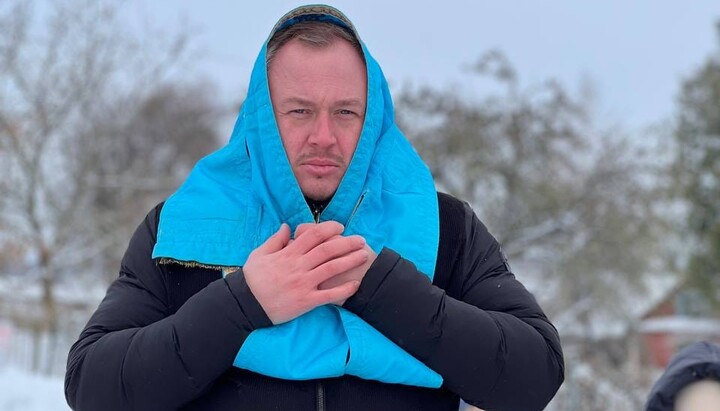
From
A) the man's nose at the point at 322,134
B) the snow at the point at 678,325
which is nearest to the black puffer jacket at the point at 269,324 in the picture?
the man's nose at the point at 322,134

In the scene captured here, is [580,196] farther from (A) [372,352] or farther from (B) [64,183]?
(A) [372,352]

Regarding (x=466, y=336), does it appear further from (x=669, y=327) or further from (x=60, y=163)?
(x=669, y=327)

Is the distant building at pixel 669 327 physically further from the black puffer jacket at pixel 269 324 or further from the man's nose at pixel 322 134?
the man's nose at pixel 322 134

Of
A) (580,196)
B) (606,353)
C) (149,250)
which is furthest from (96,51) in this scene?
(149,250)

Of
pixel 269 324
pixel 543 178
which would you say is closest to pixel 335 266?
pixel 269 324

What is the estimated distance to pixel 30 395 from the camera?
938 centimetres

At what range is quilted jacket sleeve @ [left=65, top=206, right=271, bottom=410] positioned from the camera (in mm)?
1409

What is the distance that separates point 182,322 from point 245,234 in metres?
0.20

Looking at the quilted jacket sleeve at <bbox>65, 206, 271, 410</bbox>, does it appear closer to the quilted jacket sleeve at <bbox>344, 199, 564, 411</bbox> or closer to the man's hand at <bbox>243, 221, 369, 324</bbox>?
the man's hand at <bbox>243, 221, 369, 324</bbox>

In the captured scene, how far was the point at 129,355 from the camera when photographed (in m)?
1.44

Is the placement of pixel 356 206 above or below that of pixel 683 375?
above

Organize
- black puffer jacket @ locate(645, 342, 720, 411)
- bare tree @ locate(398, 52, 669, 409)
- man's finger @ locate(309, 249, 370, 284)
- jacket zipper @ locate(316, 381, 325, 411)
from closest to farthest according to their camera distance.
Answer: man's finger @ locate(309, 249, 370, 284) < jacket zipper @ locate(316, 381, 325, 411) < black puffer jacket @ locate(645, 342, 720, 411) < bare tree @ locate(398, 52, 669, 409)

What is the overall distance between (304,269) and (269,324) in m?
0.12

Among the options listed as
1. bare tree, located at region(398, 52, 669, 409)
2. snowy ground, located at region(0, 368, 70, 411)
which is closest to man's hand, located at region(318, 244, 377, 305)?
snowy ground, located at region(0, 368, 70, 411)
